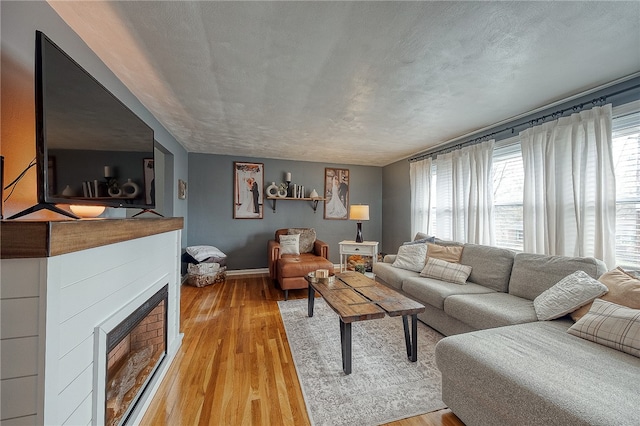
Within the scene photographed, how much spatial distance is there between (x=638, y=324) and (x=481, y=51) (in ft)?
5.93

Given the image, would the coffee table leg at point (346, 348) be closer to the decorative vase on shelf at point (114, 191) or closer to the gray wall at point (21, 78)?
the decorative vase on shelf at point (114, 191)

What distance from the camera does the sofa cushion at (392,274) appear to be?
2.99m

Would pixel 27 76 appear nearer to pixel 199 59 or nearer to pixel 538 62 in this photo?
pixel 199 59

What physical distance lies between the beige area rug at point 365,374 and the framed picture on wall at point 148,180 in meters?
Result: 1.66

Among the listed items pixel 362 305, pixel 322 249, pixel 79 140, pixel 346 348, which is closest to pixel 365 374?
pixel 346 348

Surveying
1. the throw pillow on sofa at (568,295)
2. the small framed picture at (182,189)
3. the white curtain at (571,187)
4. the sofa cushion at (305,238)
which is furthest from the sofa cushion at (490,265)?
the small framed picture at (182,189)

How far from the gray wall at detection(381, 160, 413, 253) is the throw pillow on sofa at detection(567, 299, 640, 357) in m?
3.06

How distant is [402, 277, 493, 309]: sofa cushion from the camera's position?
93.8 inches

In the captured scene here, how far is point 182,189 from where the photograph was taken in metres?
4.04

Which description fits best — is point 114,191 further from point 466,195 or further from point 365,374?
point 466,195

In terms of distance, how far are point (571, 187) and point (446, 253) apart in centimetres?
130

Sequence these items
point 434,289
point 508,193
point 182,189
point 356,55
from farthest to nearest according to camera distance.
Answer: point 182,189 < point 508,193 < point 434,289 < point 356,55

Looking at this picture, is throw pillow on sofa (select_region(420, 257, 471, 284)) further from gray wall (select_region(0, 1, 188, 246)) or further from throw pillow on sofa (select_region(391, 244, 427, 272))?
gray wall (select_region(0, 1, 188, 246))

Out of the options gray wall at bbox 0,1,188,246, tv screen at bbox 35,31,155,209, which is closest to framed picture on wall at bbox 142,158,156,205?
tv screen at bbox 35,31,155,209
